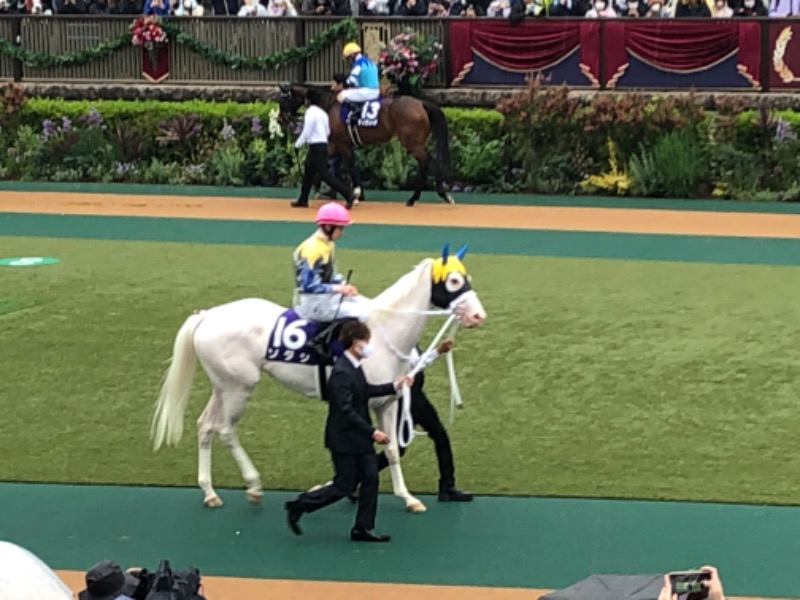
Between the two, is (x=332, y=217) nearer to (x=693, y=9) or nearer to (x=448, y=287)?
(x=448, y=287)

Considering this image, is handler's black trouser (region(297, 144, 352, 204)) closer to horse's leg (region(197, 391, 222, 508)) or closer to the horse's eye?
horse's leg (region(197, 391, 222, 508))

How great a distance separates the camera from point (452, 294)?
32.3ft

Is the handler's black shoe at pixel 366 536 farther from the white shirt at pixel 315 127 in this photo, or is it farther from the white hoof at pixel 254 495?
the white shirt at pixel 315 127

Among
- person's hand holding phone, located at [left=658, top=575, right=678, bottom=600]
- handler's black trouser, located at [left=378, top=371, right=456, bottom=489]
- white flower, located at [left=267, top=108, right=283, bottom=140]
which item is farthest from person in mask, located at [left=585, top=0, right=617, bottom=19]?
person's hand holding phone, located at [left=658, top=575, right=678, bottom=600]

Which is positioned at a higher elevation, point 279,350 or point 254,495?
point 279,350

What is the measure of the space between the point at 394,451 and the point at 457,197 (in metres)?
15.5

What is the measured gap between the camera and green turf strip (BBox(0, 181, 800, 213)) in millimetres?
23953

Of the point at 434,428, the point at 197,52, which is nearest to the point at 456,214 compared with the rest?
the point at 197,52

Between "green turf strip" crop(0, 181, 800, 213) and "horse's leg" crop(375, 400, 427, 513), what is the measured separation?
1449 cm

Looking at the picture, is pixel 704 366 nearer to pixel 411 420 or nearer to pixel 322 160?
pixel 411 420

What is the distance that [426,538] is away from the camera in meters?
9.56

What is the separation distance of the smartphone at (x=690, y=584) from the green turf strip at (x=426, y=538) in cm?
409

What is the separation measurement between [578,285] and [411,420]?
A: 781 cm

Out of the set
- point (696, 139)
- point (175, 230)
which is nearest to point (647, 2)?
point (696, 139)
